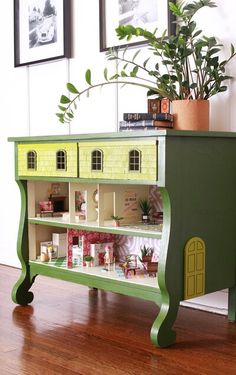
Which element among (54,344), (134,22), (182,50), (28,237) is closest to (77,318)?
(54,344)

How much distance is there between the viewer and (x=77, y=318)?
2.65 metres

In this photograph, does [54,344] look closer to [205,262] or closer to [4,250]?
[205,262]

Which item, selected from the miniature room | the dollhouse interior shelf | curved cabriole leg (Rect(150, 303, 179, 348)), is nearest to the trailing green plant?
the miniature room

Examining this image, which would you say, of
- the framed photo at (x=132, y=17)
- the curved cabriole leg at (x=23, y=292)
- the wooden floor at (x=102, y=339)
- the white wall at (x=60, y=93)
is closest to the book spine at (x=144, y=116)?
the white wall at (x=60, y=93)

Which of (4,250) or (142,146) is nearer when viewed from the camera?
(142,146)

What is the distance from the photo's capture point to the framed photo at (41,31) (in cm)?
341

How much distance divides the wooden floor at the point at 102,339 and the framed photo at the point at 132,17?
1392mm

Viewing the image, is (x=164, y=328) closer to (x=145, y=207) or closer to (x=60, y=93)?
(x=145, y=207)

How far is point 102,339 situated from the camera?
7.69 feet

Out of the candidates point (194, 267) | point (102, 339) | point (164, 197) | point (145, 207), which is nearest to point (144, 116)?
point (164, 197)

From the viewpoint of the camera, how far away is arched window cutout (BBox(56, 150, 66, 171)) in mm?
2654

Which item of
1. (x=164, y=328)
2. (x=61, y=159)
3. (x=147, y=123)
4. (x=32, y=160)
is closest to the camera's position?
(x=164, y=328)

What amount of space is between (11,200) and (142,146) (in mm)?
1883

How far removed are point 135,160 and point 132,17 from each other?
3.52 ft
